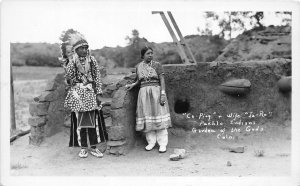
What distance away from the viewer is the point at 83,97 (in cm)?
601

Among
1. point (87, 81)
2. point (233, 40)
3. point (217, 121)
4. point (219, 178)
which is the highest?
point (233, 40)

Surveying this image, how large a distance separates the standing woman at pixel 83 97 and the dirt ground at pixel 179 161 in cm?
26

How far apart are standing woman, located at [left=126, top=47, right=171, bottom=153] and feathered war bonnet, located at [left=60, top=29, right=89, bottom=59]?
1007 mm

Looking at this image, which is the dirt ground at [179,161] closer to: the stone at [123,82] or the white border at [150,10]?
the white border at [150,10]

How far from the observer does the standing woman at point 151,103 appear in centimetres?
633

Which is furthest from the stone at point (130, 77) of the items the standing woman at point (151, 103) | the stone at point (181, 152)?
the stone at point (181, 152)

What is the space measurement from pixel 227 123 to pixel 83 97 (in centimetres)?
256

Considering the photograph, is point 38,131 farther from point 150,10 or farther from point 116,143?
point 150,10

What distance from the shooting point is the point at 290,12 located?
5.53m

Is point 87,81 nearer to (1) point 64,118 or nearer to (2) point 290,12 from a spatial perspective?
(1) point 64,118

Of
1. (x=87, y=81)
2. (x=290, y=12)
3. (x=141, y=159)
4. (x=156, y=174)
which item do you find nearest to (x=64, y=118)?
(x=87, y=81)

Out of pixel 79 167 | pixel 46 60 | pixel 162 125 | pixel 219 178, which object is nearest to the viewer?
pixel 219 178

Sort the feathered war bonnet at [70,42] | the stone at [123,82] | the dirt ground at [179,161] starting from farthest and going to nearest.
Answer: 1. the stone at [123,82]
2. the feathered war bonnet at [70,42]
3. the dirt ground at [179,161]

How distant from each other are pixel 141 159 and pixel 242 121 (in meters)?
2.02
